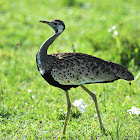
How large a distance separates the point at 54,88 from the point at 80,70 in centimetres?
173

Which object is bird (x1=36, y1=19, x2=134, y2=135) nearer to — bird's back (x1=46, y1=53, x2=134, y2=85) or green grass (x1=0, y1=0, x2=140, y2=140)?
bird's back (x1=46, y1=53, x2=134, y2=85)

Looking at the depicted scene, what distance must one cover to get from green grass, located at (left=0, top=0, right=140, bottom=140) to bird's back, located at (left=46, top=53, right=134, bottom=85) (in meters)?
0.67

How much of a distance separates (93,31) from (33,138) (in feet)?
17.2

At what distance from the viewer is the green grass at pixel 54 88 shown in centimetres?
423

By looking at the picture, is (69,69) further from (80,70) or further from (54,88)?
(54,88)

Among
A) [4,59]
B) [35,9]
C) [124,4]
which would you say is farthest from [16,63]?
[124,4]

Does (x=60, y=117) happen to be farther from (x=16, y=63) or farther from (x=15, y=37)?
(x=15, y=37)

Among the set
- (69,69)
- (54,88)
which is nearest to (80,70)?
(69,69)

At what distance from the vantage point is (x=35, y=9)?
33.7ft

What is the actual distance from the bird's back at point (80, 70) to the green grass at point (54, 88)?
0.67 meters

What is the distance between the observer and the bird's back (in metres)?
→ 3.87

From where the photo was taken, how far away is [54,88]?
555 cm

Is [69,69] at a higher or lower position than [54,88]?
higher

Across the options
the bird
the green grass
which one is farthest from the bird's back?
the green grass
